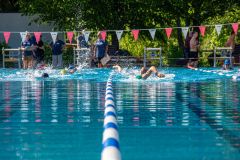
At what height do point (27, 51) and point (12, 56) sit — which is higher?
point (27, 51)

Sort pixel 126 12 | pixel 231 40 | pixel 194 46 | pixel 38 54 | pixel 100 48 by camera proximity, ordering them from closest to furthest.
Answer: pixel 231 40, pixel 194 46, pixel 100 48, pixel 38 54, pixel 126 12

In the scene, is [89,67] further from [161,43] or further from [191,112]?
[191,112]

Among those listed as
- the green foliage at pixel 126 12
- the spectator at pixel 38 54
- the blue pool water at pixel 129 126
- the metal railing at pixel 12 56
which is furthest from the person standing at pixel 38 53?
the blue pool water at pixel 129 126

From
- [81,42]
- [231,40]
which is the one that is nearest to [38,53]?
[81,42]

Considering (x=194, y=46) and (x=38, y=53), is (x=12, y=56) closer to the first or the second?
(x=38, y=53)

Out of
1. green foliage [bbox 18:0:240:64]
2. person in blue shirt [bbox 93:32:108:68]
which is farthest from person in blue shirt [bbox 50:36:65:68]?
green foliage [bbox 18:0:240:64]

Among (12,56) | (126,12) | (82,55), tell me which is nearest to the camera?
(82,55)

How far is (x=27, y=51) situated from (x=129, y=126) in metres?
18.8

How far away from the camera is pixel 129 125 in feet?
26.0

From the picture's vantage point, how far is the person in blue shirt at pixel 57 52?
27.3 meters

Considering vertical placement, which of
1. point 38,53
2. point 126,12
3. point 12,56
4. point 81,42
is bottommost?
point 12,56

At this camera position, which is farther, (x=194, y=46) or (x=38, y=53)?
(x=38, y=53)

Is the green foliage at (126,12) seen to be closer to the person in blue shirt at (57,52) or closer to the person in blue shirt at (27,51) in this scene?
the person in blue shirt at (57,52)

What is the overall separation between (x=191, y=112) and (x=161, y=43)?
25416 mm
